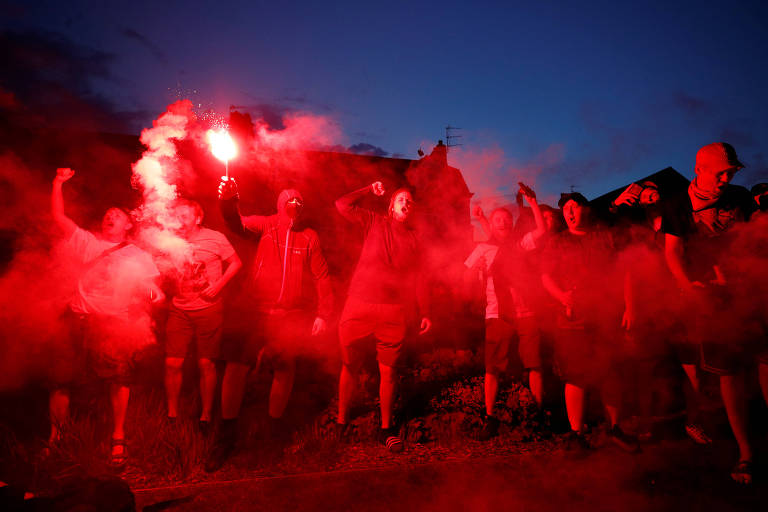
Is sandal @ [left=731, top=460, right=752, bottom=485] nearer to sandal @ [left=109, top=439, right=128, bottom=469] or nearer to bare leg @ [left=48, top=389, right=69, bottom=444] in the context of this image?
sandal @ [left=109, top=439, right=128, bottom=469]

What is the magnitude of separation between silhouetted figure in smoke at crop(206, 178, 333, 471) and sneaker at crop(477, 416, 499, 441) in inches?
84.7

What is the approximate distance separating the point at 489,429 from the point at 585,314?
1.66m

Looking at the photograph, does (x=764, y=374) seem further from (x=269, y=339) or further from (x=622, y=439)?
(x=269, y=339)

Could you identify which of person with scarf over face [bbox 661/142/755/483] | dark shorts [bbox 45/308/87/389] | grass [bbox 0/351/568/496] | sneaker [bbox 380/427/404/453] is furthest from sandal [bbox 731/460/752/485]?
dark shorts [bbox 45/308/87/389]

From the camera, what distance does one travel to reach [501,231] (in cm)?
519

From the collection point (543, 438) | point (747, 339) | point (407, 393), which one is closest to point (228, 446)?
point (407, 393)

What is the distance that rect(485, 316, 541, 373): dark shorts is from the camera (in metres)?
5.01

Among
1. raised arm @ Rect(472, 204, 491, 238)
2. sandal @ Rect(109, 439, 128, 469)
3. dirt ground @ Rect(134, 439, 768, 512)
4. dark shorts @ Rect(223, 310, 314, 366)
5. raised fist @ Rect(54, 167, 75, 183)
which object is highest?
raised fist @ Rect(54, 167, 75, 183)

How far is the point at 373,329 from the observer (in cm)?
480

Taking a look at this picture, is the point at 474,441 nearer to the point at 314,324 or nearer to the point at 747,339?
the point at 314,324

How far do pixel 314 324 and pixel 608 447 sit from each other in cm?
336

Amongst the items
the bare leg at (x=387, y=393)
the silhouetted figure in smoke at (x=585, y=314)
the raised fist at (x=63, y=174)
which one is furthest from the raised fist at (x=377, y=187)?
the raised fist at (x=63, y=174)

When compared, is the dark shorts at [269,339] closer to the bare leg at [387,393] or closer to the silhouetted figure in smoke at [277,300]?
the silhouetted figure in smoke at [277,300]

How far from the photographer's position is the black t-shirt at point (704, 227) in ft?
13.8
